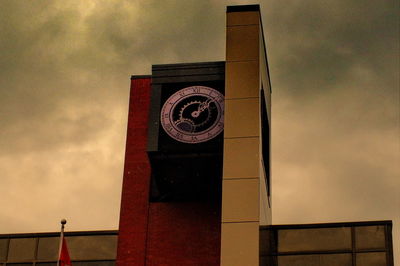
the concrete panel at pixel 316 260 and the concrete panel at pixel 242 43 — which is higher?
the concrete panel at pixel 242 43

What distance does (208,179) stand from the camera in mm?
38906

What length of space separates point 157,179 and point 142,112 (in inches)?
127

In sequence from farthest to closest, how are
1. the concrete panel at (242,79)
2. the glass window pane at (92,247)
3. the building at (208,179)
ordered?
the glass window pane at (92,247) → the concrete panel at (242,79) → the building at (208,179)

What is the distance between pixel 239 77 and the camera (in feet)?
120

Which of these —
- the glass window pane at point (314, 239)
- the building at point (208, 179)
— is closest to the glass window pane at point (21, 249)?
the building at point (208, 179)

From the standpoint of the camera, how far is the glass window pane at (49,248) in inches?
1704

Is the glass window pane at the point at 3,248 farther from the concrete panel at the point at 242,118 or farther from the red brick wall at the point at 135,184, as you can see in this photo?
the concrete panel at the point at 242,118

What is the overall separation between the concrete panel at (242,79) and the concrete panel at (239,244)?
16.4 feet

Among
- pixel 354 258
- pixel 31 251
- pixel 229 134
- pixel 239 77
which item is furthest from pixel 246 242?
pixel 31 251

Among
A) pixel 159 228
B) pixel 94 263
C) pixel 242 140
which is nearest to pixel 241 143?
pixel 242 140

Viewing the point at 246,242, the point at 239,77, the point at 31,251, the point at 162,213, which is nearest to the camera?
the point at 246,242

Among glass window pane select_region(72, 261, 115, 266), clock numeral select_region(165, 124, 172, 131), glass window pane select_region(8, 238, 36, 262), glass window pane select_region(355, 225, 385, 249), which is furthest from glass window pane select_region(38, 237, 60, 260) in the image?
glass window pane select_region(355, 225, 385, 249)

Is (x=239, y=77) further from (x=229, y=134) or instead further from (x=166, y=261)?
(x=166, y=261)

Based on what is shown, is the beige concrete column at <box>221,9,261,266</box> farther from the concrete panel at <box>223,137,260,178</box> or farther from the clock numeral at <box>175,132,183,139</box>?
the clock numeral at <box>175,132,183,139</box>
